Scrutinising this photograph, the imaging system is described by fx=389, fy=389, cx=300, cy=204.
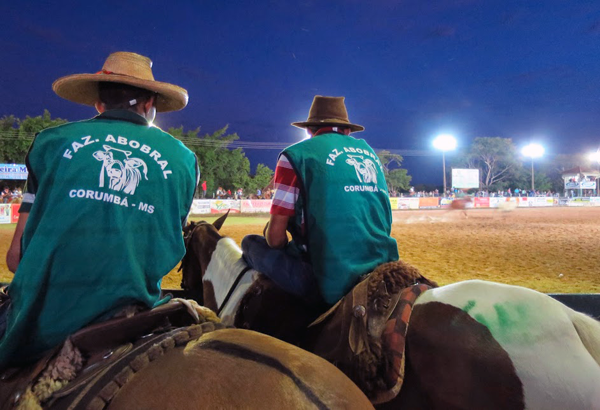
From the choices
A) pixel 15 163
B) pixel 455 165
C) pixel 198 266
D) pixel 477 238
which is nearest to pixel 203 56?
pixel 455 165

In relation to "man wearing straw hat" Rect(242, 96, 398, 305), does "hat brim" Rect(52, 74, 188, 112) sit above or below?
above

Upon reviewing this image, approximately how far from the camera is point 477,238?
12883mm

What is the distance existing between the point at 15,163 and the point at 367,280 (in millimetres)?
39209

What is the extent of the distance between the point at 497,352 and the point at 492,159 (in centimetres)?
6808

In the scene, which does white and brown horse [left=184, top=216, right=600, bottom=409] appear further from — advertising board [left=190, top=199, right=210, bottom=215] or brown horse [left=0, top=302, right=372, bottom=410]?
advertising board [left=190, top=199, right=210, bottom=215]

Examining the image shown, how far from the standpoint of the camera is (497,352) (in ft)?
4.61

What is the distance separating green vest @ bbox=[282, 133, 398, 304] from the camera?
202 cm

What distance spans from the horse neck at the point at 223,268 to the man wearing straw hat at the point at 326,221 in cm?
22

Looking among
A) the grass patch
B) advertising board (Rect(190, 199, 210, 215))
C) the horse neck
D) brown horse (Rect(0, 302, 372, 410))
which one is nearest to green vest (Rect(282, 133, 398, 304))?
the horse neck

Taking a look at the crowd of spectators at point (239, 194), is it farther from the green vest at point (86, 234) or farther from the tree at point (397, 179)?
the green vest at point (86, 234)

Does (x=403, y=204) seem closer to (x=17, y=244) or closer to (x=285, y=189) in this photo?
(x=285, y=189)

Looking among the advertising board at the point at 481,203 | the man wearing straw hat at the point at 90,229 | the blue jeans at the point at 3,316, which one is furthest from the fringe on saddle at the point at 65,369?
the advertising board at the point at 481,203

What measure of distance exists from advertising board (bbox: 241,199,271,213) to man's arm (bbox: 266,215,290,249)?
26.2 metres

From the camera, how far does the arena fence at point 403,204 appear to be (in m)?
20.6
